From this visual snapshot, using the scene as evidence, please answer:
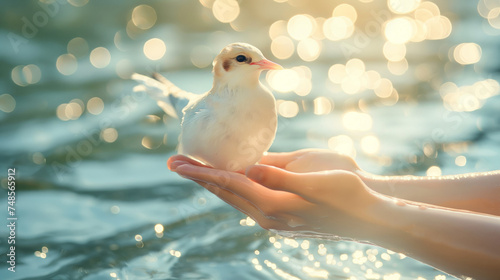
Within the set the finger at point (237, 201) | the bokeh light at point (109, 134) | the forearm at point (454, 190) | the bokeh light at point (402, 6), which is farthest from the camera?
the bokeh light at point (402, 6)

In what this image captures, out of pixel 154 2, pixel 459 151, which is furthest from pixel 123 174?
pixel 154 2

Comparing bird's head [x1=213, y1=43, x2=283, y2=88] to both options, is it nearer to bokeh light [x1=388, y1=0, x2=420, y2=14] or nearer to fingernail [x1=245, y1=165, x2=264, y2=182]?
fingernail [x1=245, y1=165, x2=264, y2=182]

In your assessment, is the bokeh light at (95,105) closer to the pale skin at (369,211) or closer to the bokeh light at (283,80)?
the bokeh light at (283,80)

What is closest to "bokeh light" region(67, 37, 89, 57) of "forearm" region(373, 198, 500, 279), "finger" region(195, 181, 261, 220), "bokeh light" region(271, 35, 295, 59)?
"bokeh light" region(271, 35, 295, 59)

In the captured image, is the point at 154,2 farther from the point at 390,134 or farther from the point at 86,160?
the point at 390,134

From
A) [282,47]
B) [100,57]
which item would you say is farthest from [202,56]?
[100,57]

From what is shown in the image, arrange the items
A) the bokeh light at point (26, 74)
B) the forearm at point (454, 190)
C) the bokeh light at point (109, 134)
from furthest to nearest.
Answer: the bokeh light at point (26, 74) < the bokeh light at point (109, 134) < the forearm at point (454, 190)

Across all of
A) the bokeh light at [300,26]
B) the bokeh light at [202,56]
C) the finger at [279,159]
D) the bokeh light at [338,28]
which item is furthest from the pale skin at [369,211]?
the bokeh light at [300,26]

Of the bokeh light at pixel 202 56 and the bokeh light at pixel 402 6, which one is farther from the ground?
the bokeh light at pixel 402 6
